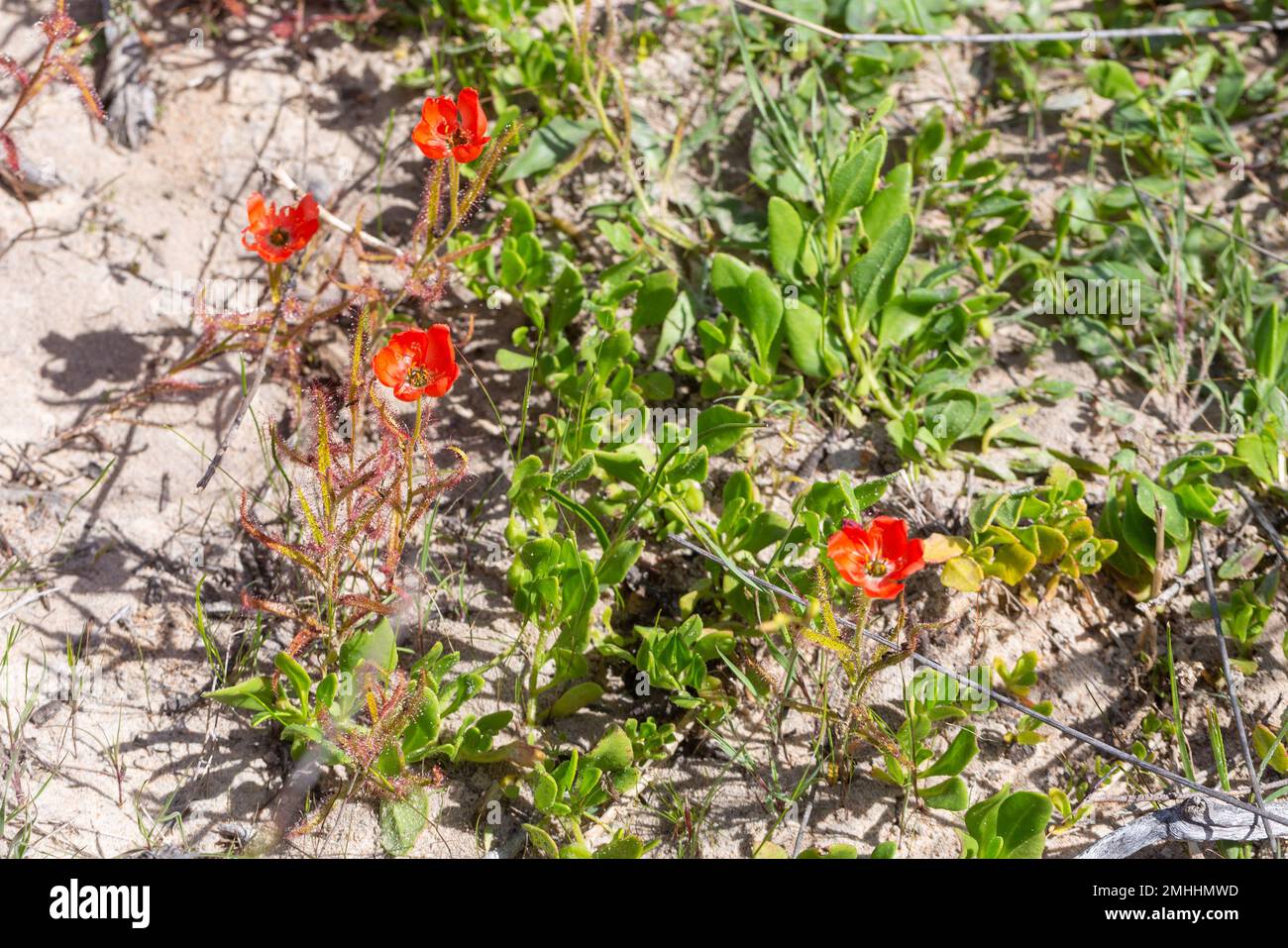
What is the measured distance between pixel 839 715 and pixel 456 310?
5.49 feet

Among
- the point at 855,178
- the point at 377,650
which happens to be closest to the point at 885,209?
the point at 855,178

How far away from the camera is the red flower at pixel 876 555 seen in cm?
237

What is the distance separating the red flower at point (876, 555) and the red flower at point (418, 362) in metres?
0.93

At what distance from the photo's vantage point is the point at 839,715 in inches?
108

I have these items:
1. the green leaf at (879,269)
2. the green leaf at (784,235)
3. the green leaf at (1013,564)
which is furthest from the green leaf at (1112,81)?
the green leaf at (1013,564)

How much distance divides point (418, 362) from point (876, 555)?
111cm

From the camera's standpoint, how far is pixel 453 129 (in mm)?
2867

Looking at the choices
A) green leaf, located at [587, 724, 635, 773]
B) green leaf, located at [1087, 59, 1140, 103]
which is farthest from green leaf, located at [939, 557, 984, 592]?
green leaf, located at [1087, 59, 1140, 103]

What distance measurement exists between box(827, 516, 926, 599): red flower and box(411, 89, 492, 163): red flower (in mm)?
1343

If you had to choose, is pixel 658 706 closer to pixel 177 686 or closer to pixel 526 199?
pixel 177 686

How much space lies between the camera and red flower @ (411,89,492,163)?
2844mm

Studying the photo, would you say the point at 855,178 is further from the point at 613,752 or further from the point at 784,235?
the point at 613,752

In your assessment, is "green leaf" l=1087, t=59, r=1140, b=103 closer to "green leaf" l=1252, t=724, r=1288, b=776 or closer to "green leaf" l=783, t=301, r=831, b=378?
"green leaf" l=783, t=301, r=831, b=378
